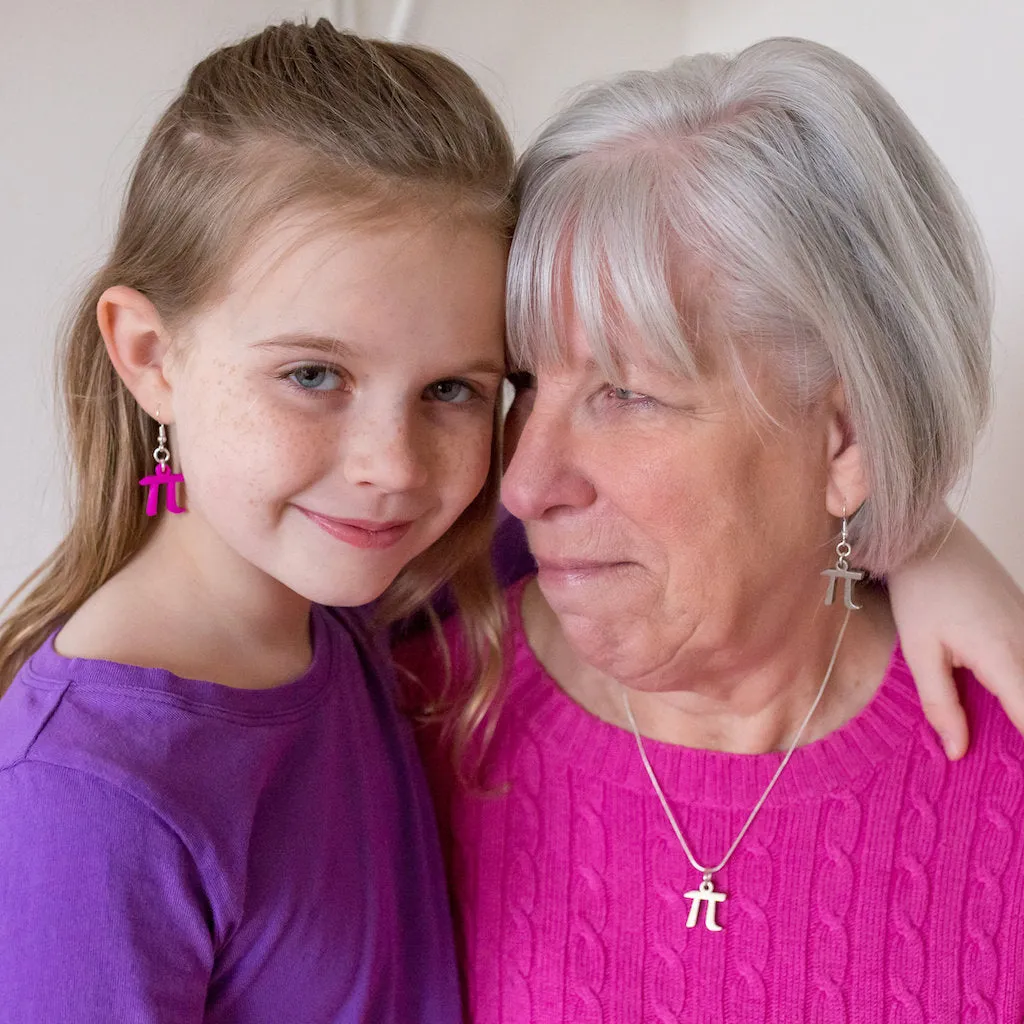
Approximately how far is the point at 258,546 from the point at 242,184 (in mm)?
395

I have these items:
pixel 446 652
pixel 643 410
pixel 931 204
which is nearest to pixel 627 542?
pixel 643 410

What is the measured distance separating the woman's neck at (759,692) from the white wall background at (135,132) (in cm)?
63

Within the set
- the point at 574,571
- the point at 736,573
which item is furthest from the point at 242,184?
the point at 736,573

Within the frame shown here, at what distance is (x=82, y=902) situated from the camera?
1064mm

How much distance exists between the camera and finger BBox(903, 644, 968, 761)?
1430 mm

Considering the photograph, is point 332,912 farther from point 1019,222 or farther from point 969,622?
point 1019,222

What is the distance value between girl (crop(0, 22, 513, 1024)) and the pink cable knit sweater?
0.12 metres

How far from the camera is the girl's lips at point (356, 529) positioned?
1310mm

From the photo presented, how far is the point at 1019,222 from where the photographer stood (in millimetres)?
1937

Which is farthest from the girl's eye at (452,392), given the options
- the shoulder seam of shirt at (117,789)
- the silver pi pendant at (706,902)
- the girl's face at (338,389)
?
the silver pi pendant at (706,902)

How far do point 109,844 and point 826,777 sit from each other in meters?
0.84

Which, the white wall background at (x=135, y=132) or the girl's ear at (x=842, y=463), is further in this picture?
the white wall background at (x=135, y=132)

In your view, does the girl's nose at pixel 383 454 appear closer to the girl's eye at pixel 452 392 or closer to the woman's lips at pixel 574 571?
the girl's eye at pixel 452 392

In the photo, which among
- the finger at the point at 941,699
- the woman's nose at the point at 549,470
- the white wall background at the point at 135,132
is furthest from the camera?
the white wall background at the point at 135,132
